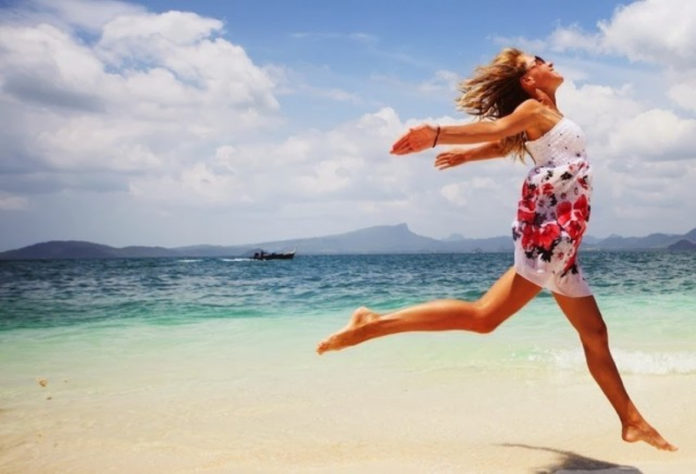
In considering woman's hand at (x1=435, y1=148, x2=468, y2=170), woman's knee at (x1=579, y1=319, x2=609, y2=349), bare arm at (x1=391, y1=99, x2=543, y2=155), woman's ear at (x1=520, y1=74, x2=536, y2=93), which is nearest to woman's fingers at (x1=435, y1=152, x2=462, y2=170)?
woman's hand at (x1=435, y1=148, x2=468, y2=170)

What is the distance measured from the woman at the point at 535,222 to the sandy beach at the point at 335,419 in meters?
0.80

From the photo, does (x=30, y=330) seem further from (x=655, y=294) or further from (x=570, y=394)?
(x=655, y=294)

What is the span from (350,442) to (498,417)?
4.01 ft

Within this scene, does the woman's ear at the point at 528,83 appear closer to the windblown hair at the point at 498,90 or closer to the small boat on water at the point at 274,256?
the windblown hair at the point at 498,90

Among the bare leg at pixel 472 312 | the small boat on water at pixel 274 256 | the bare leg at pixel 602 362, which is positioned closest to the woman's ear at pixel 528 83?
the bare leg at pixel 472 312

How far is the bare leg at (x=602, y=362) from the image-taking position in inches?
128

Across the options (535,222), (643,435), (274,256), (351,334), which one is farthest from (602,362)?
(274,256)

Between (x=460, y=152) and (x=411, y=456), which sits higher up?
(x=460, y=152)

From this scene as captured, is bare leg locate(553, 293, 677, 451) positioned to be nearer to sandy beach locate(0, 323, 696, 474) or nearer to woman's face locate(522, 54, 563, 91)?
sandy beach locate(0, 323, 696, 474)

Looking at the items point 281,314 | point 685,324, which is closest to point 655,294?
point 685,324

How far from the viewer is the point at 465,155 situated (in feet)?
12.3

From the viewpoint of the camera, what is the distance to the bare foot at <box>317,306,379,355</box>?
3369 mm

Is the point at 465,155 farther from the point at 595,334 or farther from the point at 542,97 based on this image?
the point at 595,334

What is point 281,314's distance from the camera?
14.4 metres
